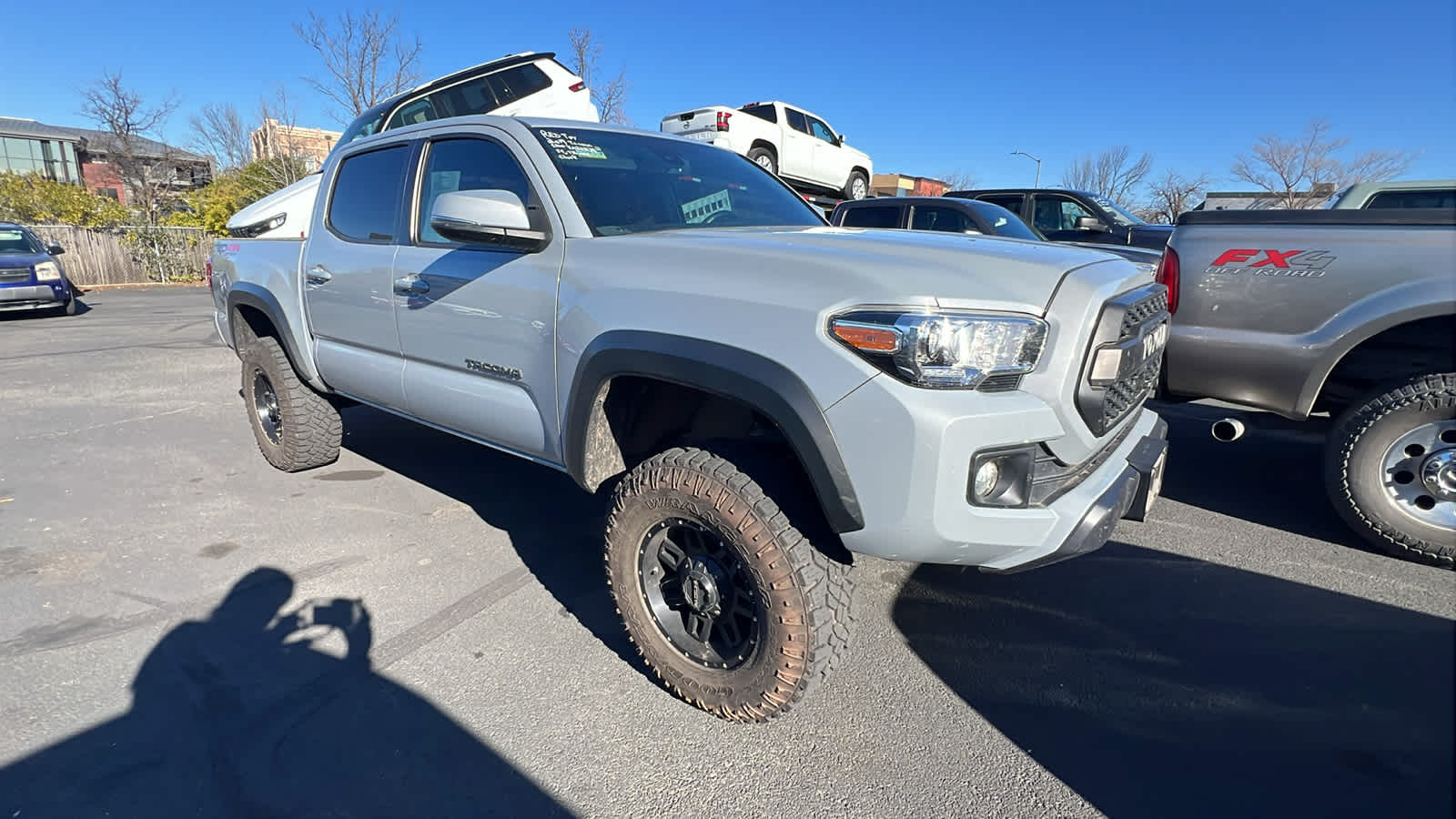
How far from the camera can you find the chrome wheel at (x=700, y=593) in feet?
7.48

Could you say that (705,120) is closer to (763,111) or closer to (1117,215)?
(763,111)

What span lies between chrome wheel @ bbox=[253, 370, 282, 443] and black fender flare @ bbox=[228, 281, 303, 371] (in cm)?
48

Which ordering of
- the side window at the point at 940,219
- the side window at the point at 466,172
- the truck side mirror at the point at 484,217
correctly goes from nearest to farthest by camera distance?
the truck side mirror at the point at 484,217 → the side window at the point at 466,172 → the side window at the point at 940,219

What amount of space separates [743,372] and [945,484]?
1.99 feet

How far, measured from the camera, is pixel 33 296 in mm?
12125

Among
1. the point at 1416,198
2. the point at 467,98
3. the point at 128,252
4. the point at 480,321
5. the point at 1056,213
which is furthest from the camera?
the point at 128,252

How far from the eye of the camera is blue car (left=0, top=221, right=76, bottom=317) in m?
11.9

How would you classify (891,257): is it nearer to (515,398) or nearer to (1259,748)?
(515,398)

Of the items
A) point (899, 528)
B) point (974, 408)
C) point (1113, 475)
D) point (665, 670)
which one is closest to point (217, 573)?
point (665, 670)

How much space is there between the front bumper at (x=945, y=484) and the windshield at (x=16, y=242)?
16.8 meters

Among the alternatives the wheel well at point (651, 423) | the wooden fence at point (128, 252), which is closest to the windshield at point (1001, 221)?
the wheel well at point (651, 423)

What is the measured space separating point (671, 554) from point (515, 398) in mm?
897

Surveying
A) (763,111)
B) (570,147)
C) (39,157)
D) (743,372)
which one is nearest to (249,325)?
(570,147)

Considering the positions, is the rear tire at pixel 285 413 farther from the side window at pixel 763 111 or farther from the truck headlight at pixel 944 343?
the side window at pixel 763 111
